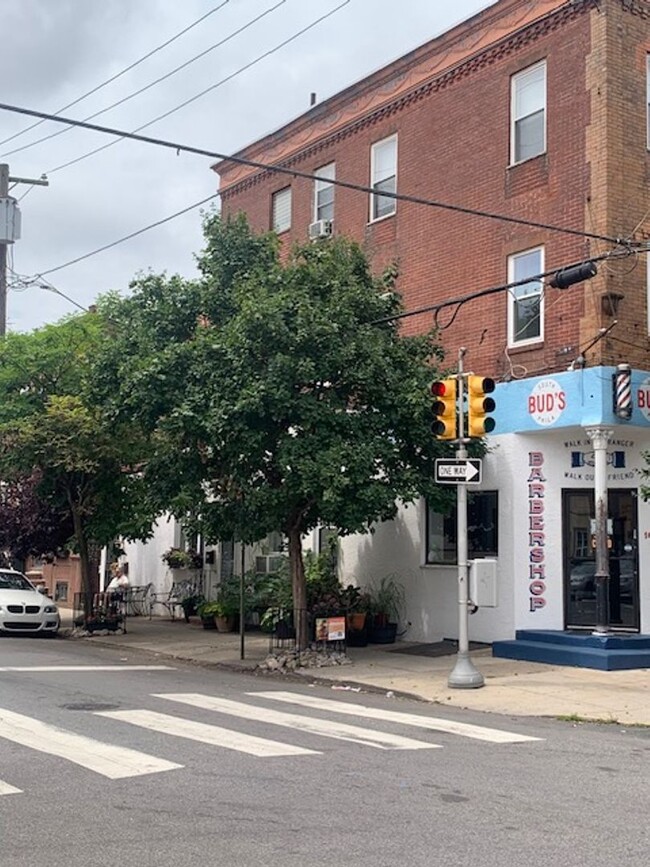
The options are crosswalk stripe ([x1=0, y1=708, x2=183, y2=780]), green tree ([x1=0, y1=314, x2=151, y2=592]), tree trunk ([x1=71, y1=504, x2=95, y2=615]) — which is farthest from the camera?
tree trunk ([x1=71, y1=504, x2=95, y2=615])

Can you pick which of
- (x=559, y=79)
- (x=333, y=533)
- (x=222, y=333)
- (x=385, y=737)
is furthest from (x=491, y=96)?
(x=385, y=737)

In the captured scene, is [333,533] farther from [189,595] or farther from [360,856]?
[360,856]

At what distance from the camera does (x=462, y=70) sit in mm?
19906

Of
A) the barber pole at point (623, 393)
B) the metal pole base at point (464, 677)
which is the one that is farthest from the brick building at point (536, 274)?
the metal pole base at point (464, 677)

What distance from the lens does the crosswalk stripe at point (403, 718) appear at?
404 inches

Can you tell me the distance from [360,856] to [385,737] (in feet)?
13.6

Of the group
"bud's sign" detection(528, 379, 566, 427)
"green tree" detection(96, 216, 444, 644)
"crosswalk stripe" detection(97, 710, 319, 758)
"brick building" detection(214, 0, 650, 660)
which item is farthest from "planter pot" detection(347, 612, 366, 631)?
"crosswalk stripe" detection(97, 710, 319, 758)

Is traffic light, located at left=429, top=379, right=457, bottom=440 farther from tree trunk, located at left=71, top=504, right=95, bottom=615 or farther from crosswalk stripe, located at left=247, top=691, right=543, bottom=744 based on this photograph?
tree trunk, located at left=71, top=504, right=95, bottom=615

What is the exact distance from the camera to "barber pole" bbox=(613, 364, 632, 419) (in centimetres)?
1612

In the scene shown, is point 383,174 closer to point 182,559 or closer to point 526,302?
point 526,302

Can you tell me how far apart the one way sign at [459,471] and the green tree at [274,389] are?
4.67 ft

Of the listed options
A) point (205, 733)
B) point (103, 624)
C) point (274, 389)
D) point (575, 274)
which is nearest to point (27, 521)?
point (103, 624)

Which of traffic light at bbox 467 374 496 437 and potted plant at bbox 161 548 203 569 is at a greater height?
traffic light at bbox 467 374 496 437

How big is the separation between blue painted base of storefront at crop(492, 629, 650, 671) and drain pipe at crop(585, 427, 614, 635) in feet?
0.92
